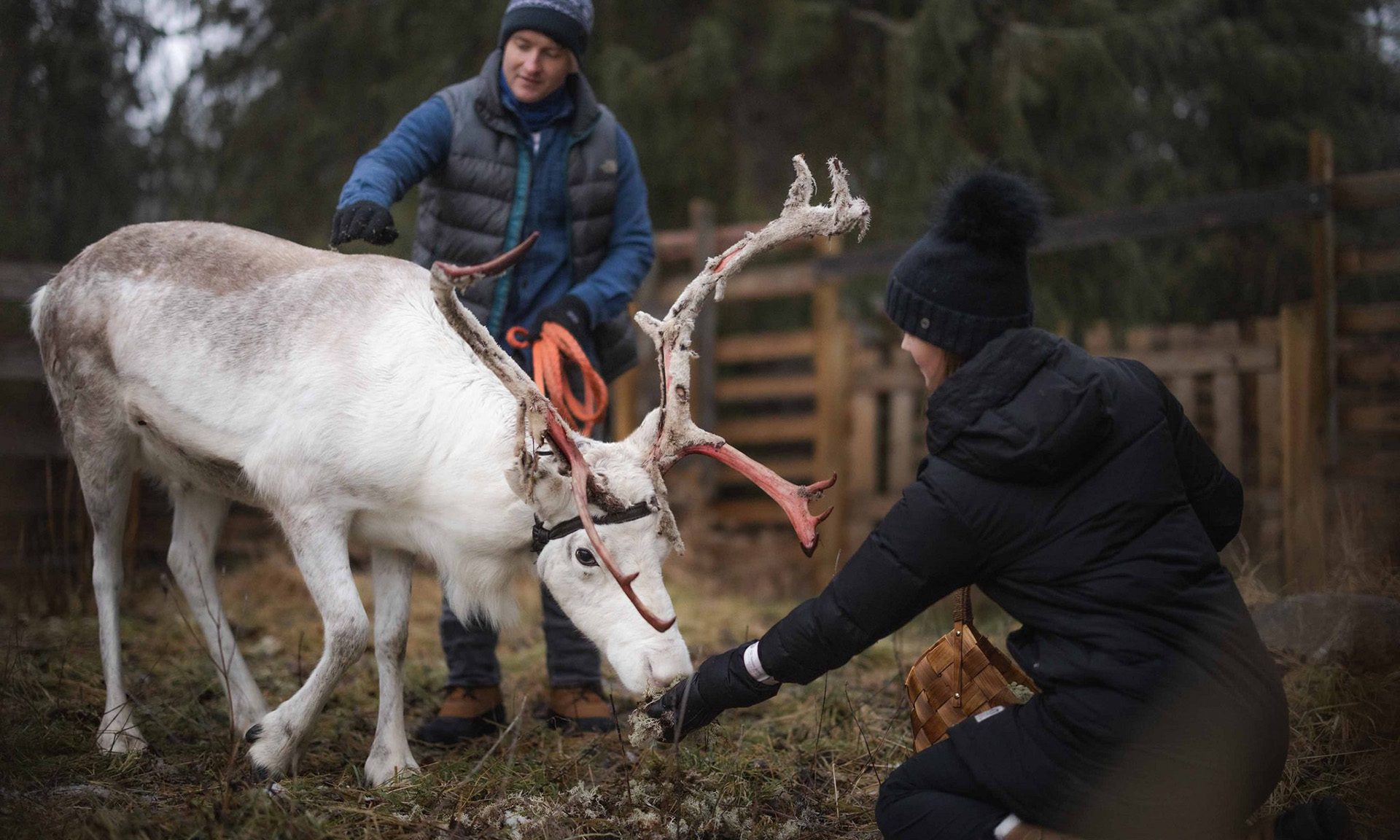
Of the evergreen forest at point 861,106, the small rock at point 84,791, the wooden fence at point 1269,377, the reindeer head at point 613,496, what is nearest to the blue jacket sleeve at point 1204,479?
the reindeer head at point 613,496

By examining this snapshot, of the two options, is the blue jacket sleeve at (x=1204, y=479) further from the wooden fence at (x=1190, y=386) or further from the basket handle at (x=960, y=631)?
the wooden fence at (x=1190, y=386)

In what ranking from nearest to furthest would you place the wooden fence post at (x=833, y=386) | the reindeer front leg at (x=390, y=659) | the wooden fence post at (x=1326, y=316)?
1. the reindeer front leg at (x=390, y=659)
2. the wooden fence post at (x=1326, y=316)
3. the wooden fence post at (x=833, y=386)

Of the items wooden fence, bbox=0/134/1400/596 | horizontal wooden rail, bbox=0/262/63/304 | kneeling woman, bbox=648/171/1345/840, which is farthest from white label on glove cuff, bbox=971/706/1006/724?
horizontal wooden rail, bbox=0/262/63/304

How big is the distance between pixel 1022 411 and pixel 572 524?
1343 millimetres

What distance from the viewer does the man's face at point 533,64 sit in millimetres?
3752

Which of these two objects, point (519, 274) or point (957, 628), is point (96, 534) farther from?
point (957, 628)

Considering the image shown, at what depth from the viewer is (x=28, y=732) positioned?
3463 mm

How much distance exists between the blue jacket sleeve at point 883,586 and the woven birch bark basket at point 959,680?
10.3 inches

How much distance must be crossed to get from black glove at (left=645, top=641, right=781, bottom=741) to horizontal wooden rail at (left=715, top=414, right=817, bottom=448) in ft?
19.9

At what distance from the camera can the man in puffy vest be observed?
3.79m

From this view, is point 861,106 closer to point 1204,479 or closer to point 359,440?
point 359,440

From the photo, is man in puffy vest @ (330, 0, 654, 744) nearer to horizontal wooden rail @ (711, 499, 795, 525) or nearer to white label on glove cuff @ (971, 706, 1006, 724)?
white label on glove cuff @ (971, 706, 1006, 724)

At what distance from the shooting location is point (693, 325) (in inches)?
129

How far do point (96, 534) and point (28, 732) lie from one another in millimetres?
706
